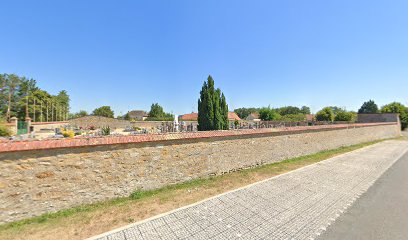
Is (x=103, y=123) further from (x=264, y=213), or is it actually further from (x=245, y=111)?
(x=245, y=111)

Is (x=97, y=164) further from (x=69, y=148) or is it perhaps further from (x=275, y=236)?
(x=275, y=236)

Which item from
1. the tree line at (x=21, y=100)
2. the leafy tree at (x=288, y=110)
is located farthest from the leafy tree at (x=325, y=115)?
the tree line at (x=21, y=100)

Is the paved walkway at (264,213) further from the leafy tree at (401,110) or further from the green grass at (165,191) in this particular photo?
the leafy tree at (401,110)

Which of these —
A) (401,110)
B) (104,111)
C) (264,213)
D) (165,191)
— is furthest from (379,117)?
(104,111)

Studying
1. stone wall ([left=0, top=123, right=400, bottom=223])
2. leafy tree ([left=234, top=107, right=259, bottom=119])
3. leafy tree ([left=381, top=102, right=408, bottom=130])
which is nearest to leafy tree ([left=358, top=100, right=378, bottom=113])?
leafy tree ([left=381, top=102, right=408, bottom=130])

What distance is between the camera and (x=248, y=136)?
10414mm

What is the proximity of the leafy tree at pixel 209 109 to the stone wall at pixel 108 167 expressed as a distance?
1004cm

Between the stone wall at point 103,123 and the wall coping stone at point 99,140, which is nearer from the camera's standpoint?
the wall coping stone at point 99,140

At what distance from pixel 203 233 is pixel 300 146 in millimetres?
11355

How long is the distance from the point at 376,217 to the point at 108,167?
760cm

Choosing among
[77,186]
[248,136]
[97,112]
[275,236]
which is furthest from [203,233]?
[97,112]

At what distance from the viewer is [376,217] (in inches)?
214

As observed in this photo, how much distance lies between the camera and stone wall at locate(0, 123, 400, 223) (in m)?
5.11

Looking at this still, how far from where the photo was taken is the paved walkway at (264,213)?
452 cm
